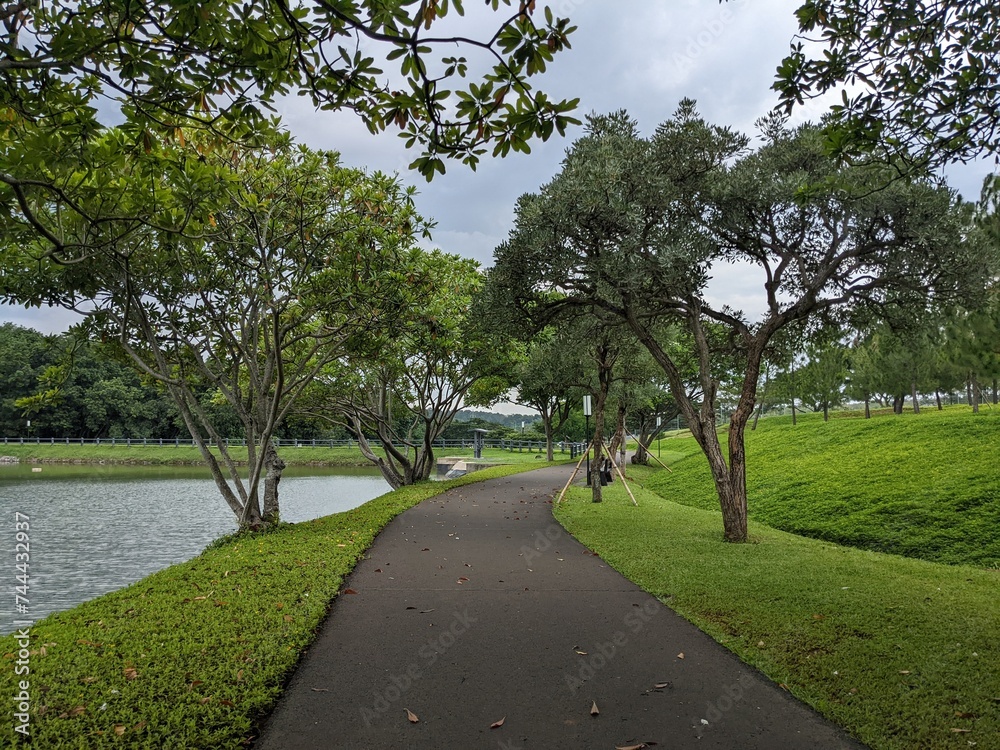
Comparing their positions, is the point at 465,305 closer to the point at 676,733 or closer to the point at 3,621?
the point at 3,621

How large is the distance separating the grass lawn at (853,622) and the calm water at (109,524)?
25.4 ft

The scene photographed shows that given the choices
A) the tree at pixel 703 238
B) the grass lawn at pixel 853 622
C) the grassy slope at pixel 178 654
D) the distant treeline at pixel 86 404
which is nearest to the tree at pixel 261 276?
the tree at pixel 703 238

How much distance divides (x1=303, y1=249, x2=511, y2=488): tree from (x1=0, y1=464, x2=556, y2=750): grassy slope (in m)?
5.29

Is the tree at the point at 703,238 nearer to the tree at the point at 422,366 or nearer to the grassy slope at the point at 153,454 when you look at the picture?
the tree at the point at 422,366

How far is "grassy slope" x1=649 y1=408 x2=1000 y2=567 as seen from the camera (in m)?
9.70

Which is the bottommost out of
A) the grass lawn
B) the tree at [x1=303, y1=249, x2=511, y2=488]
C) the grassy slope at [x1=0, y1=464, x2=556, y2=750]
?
the grass lawn

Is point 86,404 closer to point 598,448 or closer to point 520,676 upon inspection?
point 598,448

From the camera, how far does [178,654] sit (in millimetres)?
4461

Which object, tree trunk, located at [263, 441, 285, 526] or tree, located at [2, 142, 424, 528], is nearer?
tree, located at [2, 142, 424, 528]

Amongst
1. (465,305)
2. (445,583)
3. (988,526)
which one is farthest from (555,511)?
(988,526)

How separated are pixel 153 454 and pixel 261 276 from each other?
45717mm

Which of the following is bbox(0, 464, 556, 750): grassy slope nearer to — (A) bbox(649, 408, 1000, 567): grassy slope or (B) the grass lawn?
(B) the grass lawn

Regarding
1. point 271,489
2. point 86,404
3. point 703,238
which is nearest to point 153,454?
point 86,404

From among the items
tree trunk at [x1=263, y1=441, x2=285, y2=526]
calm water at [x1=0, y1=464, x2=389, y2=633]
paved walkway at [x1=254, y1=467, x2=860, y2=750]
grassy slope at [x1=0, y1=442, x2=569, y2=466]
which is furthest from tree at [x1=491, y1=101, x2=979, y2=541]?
grassy slope at [x1=0, y1=442, x2=569, y2=466]
